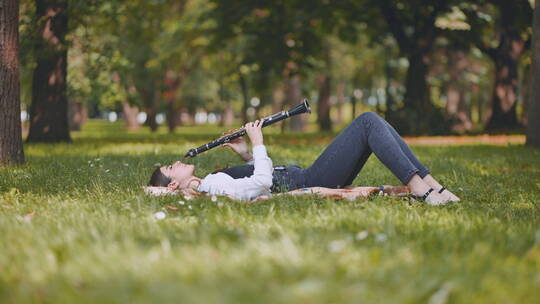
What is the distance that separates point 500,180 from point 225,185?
409cm

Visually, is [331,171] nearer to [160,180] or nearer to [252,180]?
[252,180]

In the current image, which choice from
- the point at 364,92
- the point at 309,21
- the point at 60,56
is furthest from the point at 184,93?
the point at 60,56

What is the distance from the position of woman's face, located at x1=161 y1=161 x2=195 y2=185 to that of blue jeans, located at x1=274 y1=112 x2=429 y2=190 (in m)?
0.85

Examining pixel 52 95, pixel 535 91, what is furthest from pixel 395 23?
pixel 52 95

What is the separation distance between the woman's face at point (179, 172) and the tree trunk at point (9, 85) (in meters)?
3.81

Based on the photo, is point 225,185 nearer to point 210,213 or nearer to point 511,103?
point 210,213

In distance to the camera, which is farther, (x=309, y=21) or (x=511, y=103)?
(x=511, y=103)

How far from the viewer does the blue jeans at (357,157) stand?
17.1 ft

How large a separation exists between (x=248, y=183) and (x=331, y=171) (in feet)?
2.85

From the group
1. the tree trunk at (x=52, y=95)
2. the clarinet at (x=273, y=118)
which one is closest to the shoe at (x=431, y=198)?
the clarinet at (x=273, y=118)

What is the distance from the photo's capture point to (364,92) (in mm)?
52812

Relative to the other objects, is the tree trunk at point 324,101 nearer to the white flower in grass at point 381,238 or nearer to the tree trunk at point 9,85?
the tree trunk at point 9,85

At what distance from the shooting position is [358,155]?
5441mm

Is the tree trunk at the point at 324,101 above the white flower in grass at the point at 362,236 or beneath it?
above
